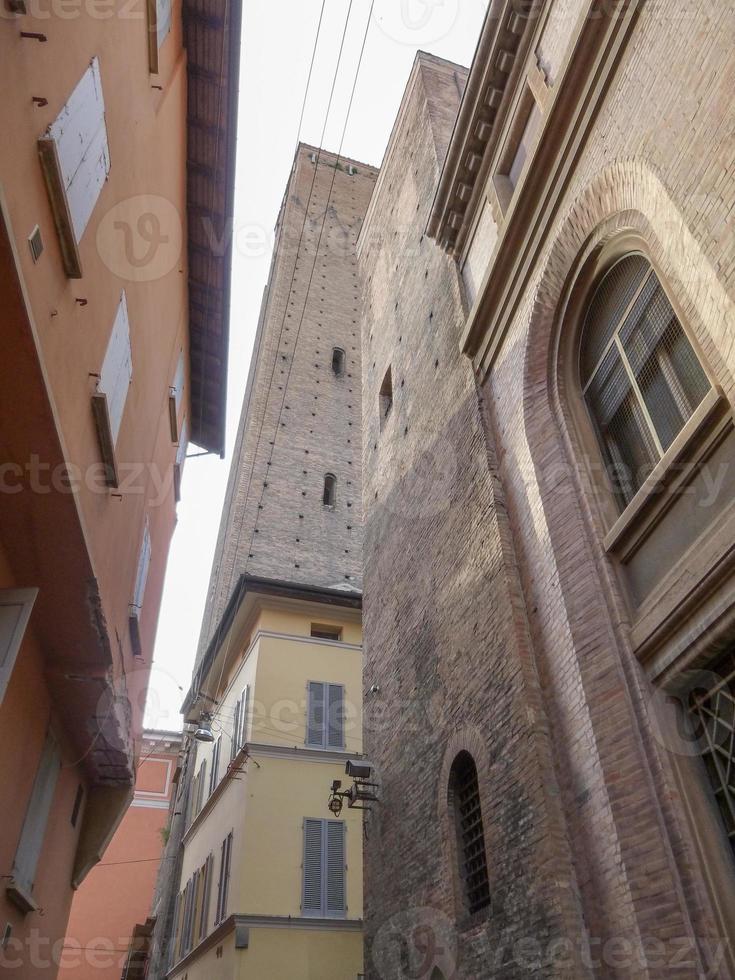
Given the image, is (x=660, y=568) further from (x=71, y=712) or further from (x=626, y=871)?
(x=71, y=712)

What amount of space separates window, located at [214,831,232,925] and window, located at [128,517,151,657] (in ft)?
18.3

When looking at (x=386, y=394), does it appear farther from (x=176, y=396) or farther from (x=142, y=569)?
(x=142, y=569)

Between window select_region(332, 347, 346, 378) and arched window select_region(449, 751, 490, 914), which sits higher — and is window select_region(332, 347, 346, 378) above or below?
above

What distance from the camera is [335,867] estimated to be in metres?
12.6

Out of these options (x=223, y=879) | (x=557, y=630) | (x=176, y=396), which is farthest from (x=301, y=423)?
(x=557, y=630)

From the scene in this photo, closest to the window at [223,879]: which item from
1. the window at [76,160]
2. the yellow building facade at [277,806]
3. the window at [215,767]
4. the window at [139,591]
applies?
the yellow building facade at [277,806]

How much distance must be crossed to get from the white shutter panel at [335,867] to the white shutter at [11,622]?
901cm

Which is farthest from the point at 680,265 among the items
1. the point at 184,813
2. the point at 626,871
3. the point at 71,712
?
the point at 184,813

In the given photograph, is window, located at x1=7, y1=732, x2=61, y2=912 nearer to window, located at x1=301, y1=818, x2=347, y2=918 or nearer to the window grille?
the window grille

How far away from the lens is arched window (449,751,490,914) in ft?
21.6

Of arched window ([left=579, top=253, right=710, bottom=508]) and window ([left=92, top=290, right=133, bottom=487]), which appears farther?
window ([left=92, top=290, right=133, bottom=487])

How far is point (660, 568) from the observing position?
18.1 ft

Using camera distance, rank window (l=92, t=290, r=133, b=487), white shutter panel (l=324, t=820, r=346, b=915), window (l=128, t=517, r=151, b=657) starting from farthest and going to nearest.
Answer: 1. white shutter panel (l=324, t=820, r=346, b=915)
2. window (l=128, t=517, r=151, b=657)
3. window (l=92, t=290, r=133, b=487)

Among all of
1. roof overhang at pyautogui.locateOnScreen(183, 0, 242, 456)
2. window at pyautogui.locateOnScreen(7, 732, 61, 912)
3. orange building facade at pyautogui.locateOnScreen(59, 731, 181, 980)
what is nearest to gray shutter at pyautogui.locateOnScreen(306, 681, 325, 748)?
roof overhang at pyautogui.locateOnScreen(183, 0, 242, 456)
